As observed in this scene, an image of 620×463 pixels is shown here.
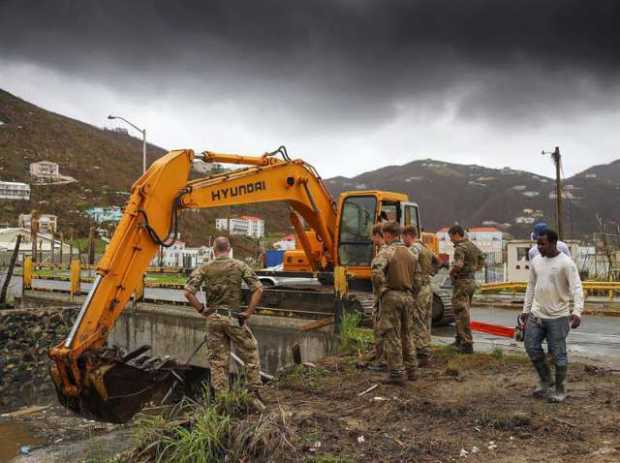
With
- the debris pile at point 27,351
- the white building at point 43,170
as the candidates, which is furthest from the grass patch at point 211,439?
the white building at point 43,170

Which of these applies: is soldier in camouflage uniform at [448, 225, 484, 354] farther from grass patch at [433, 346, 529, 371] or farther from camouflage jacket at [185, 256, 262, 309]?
camouflage jacket at [185, 256, 262, 309]

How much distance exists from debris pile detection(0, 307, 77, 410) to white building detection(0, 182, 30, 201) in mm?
94115

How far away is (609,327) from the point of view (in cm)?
1280

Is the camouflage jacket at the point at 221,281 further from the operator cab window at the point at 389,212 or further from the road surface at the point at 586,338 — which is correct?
the operator cab window at the point at 389,212

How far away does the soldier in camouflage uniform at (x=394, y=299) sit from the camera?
683cm

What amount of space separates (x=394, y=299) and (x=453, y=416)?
1664 millimetres

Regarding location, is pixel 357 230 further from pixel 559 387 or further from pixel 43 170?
pixel 43 170

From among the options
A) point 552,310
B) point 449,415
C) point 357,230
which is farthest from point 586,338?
point 449,415

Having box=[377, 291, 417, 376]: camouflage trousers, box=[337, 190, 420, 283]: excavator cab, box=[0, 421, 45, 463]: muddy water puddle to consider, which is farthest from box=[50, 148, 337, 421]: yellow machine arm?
box=[377, 291, 417, 376]: camouflage trousers

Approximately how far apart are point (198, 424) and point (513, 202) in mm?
187457

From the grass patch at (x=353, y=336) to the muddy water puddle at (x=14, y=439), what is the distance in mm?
5169

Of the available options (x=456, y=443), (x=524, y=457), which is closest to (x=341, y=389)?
(x=456, y=443)

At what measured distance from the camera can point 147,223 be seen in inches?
324

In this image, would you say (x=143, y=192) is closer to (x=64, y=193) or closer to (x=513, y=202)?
(x=64, y=193)
